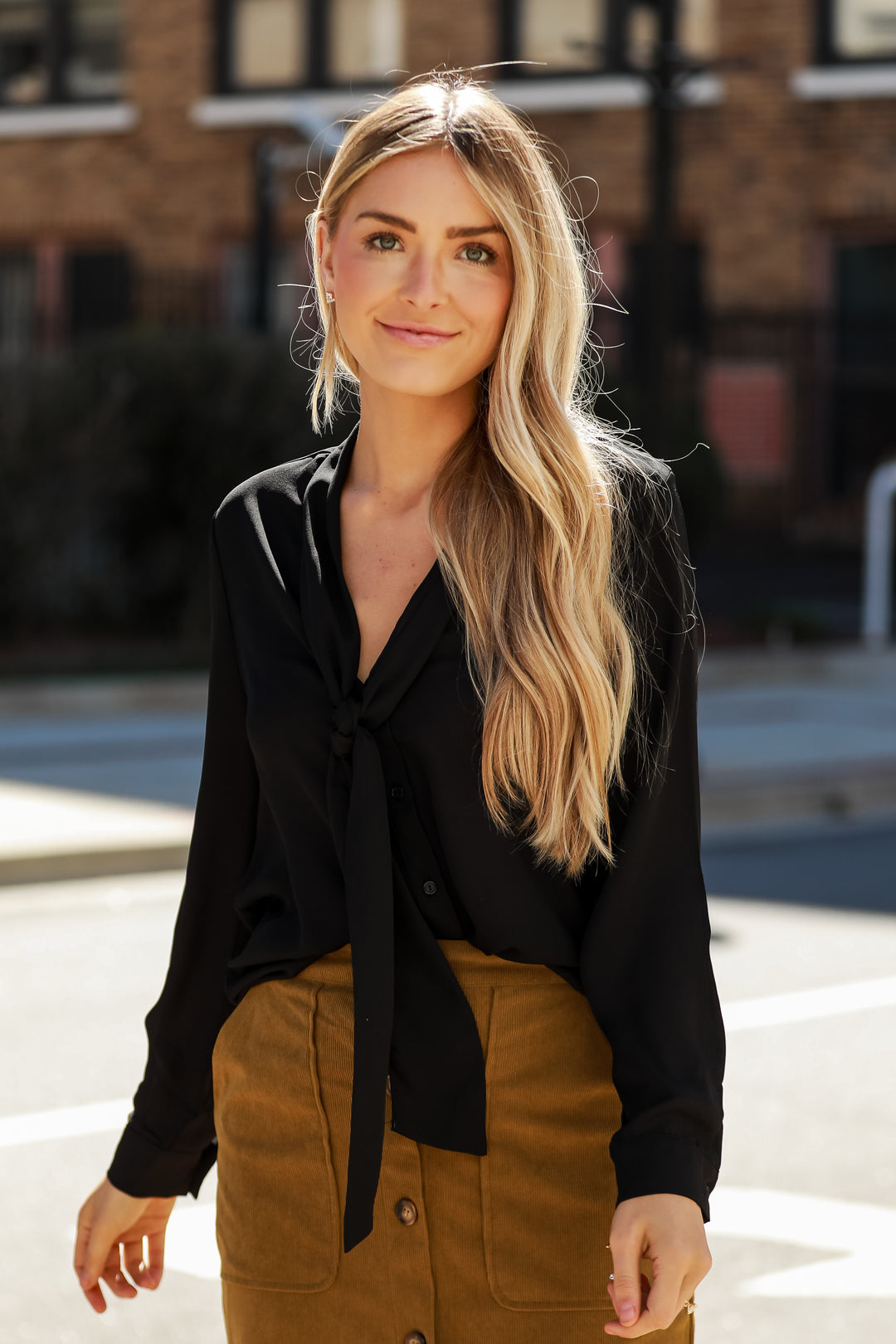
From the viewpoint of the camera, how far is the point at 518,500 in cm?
209

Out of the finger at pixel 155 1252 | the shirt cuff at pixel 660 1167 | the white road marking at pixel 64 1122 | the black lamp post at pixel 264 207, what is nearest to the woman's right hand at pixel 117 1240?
the finger at pixel 155 1252

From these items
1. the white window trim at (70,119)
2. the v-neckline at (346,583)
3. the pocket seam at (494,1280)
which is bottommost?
the pocket seam at (494,1280)

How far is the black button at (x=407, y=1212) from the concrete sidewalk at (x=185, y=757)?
283 inches

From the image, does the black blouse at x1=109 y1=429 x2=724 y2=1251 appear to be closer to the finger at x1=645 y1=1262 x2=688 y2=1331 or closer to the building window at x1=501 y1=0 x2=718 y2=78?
the finger at x1=645 y1=1262 x2=688 y2=1331

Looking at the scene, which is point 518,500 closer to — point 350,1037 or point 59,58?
point 350,1037

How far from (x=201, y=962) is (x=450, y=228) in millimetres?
878

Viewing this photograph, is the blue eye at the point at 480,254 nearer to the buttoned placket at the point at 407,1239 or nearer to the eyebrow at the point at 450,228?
the eyebrow at the point at 450,228

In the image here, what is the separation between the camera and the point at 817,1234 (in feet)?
14.9

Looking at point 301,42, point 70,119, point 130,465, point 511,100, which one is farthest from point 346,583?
point 70,119

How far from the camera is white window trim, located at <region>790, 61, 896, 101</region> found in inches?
856

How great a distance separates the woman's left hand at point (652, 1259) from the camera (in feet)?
6.23

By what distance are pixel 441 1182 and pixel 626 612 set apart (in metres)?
0.62

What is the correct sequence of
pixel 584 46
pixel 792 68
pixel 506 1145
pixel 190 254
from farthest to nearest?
pixel 190 254 → pixel 792 68 → pixel 584 46 → pixel 506 1145

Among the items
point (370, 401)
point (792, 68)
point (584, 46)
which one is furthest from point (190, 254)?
point (370, 401)
